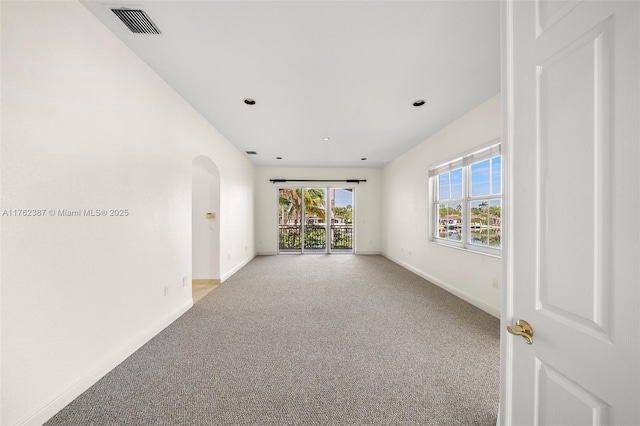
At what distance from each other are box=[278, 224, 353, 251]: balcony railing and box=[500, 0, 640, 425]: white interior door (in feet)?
21.4

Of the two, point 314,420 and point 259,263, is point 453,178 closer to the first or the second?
point 314,420

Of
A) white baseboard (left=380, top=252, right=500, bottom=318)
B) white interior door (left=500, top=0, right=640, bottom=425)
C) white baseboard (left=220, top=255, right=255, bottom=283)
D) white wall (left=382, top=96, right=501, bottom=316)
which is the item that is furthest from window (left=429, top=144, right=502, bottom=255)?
white baseboard (left=220, top=255, right=255, bottom=283)

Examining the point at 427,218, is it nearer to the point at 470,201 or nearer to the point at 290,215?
the point at 470,201

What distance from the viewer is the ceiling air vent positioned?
1681mm

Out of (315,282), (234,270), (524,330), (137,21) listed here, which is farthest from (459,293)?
(137,21)

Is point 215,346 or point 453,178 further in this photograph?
point 453,178

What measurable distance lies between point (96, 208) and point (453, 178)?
169 inches

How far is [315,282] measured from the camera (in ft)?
13.9

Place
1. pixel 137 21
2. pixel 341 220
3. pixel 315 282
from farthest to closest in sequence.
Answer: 1. pixel 341 220
2. pixel 315 282
3. pixel 137 21

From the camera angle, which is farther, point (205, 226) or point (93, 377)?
point (205, 226)

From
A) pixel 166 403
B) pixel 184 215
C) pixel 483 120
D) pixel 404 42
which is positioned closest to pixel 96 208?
pixel 184 215

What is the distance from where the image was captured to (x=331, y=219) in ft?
24.0

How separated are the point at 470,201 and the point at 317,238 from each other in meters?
4.68

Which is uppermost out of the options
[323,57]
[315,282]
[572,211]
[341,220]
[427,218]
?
[323,57]
